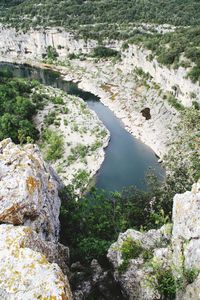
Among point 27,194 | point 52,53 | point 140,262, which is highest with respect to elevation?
point 27,194

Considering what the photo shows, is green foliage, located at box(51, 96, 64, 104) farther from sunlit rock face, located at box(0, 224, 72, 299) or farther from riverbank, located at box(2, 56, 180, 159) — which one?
sunlit rock face, located at box(0, 224, 72, 299)

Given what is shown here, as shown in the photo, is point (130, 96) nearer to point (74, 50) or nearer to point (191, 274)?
point (74, 50)

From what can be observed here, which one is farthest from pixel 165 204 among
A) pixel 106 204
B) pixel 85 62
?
pixel 85 62

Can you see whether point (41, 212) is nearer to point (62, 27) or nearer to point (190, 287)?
point (190, 287)

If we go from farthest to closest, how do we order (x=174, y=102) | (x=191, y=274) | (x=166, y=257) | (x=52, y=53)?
(x=52, y=53) → (x=174, y=102) → (x=166, y=257) → (x=191, y=274)

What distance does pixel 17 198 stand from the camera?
55.2ft

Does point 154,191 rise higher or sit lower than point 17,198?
lower

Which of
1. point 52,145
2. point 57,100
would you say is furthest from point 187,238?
point 57,100

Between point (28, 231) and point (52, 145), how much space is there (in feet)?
126

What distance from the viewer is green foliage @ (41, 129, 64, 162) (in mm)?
50844

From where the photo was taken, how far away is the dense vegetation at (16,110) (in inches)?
2121

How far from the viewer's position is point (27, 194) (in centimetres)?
1727

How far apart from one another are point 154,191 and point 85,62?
69.8 m

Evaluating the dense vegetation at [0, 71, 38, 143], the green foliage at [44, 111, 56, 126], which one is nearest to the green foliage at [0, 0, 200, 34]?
the dense vegetation at [0, 71, 38, 143]
